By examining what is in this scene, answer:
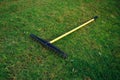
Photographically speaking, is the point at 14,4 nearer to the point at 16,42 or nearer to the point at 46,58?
the point at 16,42

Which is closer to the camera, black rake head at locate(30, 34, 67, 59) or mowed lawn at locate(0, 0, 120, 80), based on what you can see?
mowed lawn at locate(0, 0, 120, 80)

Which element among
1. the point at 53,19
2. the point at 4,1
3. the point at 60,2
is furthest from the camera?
the point at 60,2

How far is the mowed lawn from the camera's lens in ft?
12.2

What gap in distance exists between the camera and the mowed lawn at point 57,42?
12.2 ft

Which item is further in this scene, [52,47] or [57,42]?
[57,42]

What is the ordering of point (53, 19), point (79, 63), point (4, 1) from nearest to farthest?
point (79, 63) → point (53, 19) → point (4, 1)

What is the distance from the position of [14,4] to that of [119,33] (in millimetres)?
3614

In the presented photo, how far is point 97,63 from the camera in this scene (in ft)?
13.8

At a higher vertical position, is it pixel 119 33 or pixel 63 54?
pixel 63 54

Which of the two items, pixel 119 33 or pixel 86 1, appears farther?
pixel 86 1

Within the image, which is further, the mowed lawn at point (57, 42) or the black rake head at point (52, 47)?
the black rake head at point (52, 47)

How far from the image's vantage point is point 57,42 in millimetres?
4477

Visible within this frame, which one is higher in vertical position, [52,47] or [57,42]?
[52,47]

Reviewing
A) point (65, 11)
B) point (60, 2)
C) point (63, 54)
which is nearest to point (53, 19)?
point (65, 11)
